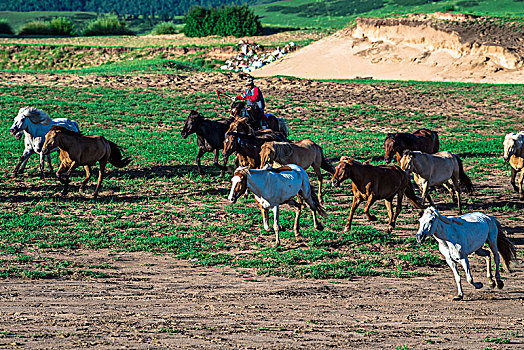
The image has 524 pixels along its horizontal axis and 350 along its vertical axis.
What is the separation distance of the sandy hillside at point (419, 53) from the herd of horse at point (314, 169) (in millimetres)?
29622

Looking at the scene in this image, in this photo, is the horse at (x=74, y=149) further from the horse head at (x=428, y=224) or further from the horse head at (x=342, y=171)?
the horse head at (x=428, y=224)

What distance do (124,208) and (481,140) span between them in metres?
17.5

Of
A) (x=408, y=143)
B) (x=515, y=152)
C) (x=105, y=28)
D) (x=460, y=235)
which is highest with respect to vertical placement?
(x=460, y=235)

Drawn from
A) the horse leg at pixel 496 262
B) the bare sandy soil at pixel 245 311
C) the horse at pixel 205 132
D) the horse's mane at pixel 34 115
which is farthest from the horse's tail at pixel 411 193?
the horse's mane at pixel 34 115

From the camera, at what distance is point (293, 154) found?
1750cm

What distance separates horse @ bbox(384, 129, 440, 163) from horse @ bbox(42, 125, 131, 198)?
761cm

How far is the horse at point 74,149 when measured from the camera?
17.5 metres

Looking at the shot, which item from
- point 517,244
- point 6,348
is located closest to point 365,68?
point 517,244

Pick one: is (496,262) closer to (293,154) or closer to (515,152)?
(293,154)

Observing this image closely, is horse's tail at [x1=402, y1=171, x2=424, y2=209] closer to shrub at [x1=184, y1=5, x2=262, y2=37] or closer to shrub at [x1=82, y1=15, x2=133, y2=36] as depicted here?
shrub at [x1=184, y1=5, x2=262, y2=37]

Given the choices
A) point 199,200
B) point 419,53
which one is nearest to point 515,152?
point 199,200

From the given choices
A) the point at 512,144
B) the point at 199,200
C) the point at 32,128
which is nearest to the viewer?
the point at 199,200

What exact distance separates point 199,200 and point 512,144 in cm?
866

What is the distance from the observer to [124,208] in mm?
17062
